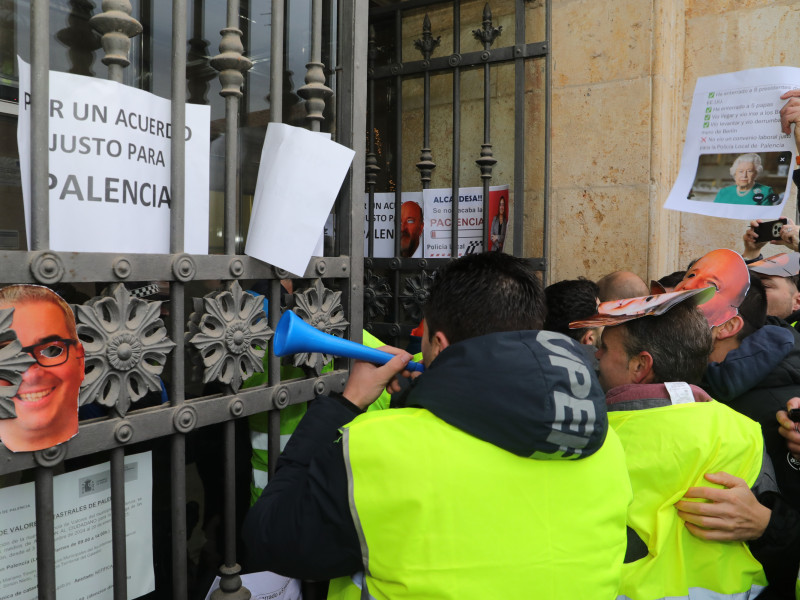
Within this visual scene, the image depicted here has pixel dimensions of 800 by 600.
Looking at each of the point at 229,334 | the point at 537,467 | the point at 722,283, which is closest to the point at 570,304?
the point at 722,283

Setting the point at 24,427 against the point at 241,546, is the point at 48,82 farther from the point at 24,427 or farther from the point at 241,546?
the point at 241,546

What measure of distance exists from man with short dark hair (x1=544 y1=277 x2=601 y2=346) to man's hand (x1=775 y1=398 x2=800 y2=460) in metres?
0.85

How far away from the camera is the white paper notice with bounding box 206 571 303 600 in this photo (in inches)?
84.0

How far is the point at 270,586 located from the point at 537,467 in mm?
1124

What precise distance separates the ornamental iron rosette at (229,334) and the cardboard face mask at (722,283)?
164 cm

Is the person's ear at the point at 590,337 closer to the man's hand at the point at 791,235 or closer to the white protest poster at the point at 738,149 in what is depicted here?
the white protest poster at the point at 738,149

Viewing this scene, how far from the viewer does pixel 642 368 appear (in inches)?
83.7

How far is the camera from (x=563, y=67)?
3.69 meters

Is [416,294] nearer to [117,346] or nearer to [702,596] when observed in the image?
[702,596]

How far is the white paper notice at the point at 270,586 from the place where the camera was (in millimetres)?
2133

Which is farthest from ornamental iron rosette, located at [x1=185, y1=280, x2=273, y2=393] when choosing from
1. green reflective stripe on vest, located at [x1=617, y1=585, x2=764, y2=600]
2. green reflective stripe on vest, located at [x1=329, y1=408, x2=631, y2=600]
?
green reflective stripe on vest, located at [x1=617, y1=585, x2=764, y2=600]

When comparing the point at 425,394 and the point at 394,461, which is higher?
the point at 425,394

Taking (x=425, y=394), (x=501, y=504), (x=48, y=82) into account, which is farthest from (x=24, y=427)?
(x=501, y=504)

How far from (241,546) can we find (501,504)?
62.8 inches
